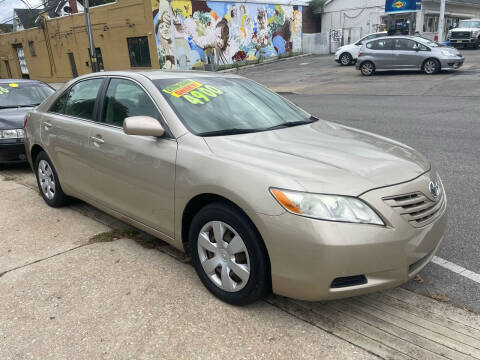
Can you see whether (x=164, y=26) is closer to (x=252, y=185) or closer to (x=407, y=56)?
(x=407, y=56)

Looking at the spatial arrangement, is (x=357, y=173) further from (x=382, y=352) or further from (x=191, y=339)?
(x=191, y=339)

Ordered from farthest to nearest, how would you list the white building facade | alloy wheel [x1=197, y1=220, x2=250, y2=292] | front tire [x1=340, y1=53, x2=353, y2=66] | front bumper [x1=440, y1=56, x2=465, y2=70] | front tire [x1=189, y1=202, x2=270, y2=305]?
1. the white building facade
2. front tire [x1=340, y1=53, x2=353, y2=66]
3. front bumper [x1=440, y1=56, x2=465, y2=70]
4. alloy wheel [x1=197, y1=220, x2=250, y2=292]
5. front tire [x1=189, y1=202, x2=270, y2=305]

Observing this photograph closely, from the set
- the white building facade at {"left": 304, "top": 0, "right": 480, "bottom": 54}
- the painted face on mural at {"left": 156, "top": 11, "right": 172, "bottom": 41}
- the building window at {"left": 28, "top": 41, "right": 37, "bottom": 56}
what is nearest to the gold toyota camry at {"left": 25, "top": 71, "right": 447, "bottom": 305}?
the painted face on mural at {"left": 156, "top": 11, "right": 172, "bottom": 41}

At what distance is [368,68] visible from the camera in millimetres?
19750

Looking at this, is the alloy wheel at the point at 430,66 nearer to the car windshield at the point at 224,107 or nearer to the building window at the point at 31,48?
the car windshield at the point at 224,107

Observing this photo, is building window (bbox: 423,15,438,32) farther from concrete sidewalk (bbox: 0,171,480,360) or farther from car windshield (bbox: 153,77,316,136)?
concrete sidewalk (bbox: 0,171,480,360)

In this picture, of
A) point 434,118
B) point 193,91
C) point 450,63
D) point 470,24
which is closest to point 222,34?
point 450,63

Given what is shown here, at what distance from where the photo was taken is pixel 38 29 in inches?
1395

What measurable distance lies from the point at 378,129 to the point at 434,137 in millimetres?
1239

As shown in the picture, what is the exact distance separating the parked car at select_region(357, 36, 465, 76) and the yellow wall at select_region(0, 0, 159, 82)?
13.4m

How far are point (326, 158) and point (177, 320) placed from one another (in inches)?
57.2

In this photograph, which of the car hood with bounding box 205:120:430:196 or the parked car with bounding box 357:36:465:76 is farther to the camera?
the parked car with bounding box 357:36:465:76

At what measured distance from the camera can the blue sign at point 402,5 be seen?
1230 inches

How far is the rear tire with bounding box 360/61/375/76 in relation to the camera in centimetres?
1961
